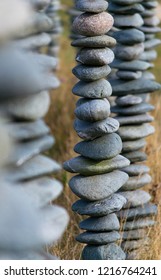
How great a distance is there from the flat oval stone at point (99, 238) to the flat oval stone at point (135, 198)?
0.72m

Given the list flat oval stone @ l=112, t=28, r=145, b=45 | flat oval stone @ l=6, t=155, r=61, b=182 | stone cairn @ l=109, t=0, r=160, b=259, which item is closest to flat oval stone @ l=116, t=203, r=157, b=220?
stone cairn @ l=109, t=0, r=160, b=259

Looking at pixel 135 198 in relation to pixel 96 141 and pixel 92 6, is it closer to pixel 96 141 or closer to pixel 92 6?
pixel 96 141

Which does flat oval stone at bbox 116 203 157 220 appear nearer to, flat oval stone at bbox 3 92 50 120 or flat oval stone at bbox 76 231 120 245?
flat oval stone at bbox 76 231 120 245

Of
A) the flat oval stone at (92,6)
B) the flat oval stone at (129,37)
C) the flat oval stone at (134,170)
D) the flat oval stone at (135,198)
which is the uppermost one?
the flat oval stone at (92,6)

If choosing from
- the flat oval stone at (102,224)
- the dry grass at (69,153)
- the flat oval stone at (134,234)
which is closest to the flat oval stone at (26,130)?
the flat oval stone at (102,224)

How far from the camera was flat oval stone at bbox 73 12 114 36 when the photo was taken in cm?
367

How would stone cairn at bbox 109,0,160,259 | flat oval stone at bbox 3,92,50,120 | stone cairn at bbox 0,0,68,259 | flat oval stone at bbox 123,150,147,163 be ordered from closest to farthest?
stone cairn at bbox 0,0,68,259 → flat oval stone at bbox 3,92,50,120 → stone cairn at bbox 109,0,160,259 → flat oval stone at bbox 123,150,147,163

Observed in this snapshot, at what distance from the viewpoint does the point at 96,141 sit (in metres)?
3.76

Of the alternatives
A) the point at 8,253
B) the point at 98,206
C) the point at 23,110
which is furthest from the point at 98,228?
the point at 8,253

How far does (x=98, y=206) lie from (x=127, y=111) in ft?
3.67

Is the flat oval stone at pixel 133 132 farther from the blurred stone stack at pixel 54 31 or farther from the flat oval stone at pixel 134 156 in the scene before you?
the blurred stone stack at pixel 54 31

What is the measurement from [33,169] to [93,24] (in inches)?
52.1

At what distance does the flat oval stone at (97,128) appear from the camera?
367 centimetres

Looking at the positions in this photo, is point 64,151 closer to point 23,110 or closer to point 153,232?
point 153,232
